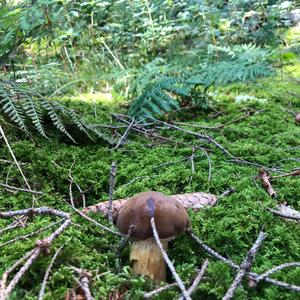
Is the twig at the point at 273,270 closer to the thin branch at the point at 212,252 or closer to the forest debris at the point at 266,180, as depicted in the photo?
the thin branch at the point at 212,252

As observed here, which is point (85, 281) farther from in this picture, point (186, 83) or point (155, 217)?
point (186, 83)

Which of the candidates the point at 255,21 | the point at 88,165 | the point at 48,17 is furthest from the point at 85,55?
the point at 88,165

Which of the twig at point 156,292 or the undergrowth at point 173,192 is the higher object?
the twig at point 156,292

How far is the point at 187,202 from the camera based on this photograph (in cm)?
196

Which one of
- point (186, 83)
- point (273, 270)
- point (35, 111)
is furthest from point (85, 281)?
point (186, 83)

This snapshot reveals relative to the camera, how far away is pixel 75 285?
50.1 inches

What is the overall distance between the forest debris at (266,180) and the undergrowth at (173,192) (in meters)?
0.04

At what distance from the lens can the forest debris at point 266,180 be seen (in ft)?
6.78

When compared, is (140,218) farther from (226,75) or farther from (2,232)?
(226,75)

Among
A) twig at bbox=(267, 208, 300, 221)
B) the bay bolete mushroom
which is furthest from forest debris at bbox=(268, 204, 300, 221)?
the bay bolete mushroom

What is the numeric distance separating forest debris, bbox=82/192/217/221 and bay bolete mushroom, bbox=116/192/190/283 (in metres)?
0.41

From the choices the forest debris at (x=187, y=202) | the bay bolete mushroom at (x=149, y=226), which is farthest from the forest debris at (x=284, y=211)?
the bay bolete mushroom at (x=149, y=226)

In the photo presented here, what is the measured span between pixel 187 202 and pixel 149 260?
1.98 feet

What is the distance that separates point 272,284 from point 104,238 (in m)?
0.69
